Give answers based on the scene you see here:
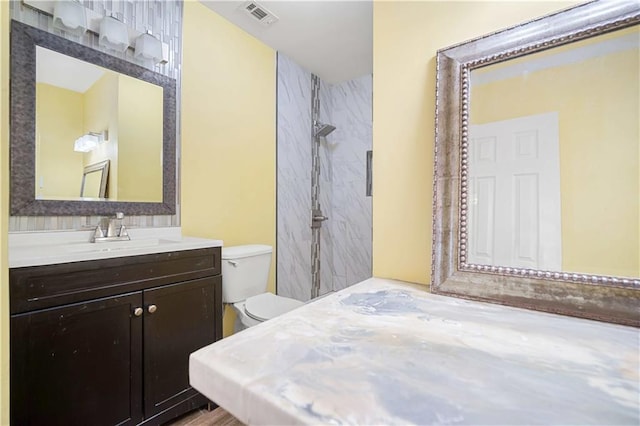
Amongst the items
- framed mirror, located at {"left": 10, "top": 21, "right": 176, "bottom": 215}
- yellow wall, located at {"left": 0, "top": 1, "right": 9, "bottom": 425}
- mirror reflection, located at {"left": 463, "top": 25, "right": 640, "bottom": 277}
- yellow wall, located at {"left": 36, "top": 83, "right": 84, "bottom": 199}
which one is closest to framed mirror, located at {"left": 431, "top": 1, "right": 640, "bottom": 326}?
mirror reflection, located at {"left": 463, "top": 25, "right": 640, "bottom": 277}

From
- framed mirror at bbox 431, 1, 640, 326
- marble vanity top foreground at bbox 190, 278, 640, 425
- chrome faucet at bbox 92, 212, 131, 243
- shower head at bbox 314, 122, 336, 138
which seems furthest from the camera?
shower head at bbox 314, 122, 336, 138

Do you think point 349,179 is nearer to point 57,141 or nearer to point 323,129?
point 323,129

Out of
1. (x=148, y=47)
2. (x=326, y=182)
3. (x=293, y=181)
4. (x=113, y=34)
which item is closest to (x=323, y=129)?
(x=326, y=182)

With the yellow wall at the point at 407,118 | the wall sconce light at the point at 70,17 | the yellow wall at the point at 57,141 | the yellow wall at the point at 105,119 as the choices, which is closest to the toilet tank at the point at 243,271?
the yellow wall at the point at 105,119

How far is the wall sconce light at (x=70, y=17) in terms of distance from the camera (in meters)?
1.32

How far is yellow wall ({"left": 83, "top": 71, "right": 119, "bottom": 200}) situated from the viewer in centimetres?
150

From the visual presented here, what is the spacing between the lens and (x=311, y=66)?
270 cm

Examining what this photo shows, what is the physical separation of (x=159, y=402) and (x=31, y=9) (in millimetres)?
1835

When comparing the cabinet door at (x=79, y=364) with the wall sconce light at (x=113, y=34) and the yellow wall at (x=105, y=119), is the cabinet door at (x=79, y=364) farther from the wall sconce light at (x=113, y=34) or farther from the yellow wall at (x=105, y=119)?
the wall sconce light at (x=113, y=34)

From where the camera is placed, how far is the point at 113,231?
1492mm

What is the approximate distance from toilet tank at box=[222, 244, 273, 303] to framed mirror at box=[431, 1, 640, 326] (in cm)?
127

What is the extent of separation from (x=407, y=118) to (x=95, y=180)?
1.54 metres

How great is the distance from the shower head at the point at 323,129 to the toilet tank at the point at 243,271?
1375 mm

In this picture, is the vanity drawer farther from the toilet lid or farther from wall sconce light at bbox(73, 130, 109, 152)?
wall sconce light at bbox(73, 130, 109, 152)
